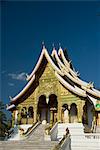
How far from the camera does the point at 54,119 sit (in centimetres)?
1956

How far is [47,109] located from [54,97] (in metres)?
0.90

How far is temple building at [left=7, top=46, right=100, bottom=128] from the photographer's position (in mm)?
17672

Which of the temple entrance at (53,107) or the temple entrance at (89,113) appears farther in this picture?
the temple entrance at (53,107)

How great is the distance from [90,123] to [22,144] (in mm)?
5468

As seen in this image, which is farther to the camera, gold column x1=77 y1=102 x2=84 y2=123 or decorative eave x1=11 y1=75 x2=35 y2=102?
decorative eave x1=11 y1=75 x2=35 y2=102

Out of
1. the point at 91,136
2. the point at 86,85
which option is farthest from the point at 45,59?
the point at 91,136

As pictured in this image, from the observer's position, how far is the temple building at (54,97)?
17.7m

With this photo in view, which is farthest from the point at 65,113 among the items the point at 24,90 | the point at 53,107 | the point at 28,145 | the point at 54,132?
the point at 28,145

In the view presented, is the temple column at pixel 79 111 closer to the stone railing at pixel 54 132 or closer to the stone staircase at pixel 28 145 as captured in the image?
the stone railing at pixel 54 132

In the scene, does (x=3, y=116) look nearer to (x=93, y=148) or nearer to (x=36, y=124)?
(x=36, y=124)

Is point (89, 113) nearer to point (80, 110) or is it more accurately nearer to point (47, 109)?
point (80, 110)

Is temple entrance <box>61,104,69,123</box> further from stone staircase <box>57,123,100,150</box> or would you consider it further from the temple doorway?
stone staircase <box>57,123,100,150</box>

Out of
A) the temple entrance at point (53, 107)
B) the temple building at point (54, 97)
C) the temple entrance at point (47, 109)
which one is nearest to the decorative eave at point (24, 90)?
the temple building at point (54, 97)

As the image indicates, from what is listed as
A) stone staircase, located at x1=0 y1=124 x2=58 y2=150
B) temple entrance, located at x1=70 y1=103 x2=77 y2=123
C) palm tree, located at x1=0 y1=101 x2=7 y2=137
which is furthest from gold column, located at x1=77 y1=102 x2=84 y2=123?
palm tree, located at x1=0 y1=101 x2=7 y2=137
